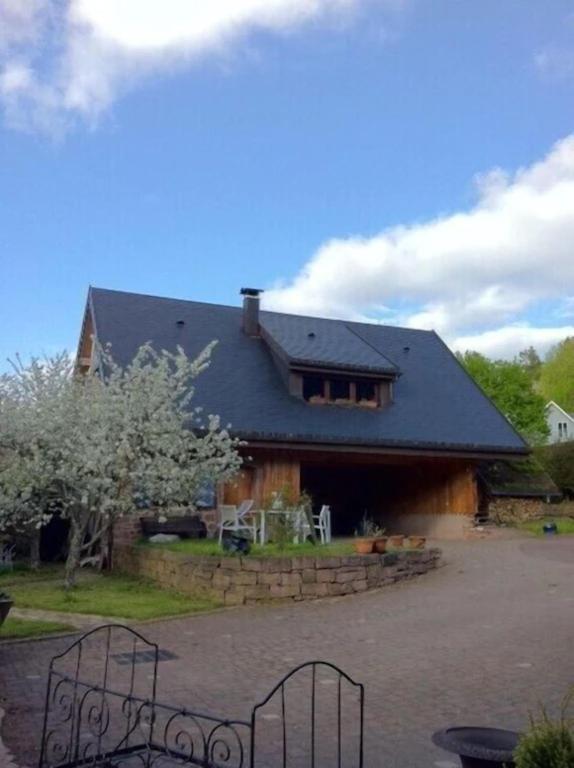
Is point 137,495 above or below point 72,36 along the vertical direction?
below

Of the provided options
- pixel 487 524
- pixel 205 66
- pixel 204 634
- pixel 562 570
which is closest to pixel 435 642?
pixel 204 634

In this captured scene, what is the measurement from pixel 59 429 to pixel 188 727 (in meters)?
7.97

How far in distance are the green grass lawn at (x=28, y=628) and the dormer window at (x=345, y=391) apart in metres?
10.9

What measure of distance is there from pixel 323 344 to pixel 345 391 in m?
1.76

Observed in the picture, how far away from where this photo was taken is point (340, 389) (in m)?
20.8

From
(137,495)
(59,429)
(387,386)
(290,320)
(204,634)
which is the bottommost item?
(204,634)

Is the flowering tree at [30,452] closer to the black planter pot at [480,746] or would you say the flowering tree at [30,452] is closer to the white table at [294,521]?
the white table at [294,521]

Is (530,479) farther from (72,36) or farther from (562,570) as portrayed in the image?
(72,36)

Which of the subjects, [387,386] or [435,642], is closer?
[435,642]

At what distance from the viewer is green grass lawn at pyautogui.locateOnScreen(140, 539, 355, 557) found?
12406 mm

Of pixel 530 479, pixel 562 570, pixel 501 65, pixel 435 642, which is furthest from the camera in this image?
pixel 530 479

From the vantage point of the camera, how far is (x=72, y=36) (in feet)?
32.7

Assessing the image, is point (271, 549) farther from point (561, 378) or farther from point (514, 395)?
point (561, 378)

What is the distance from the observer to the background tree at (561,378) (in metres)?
59.4
